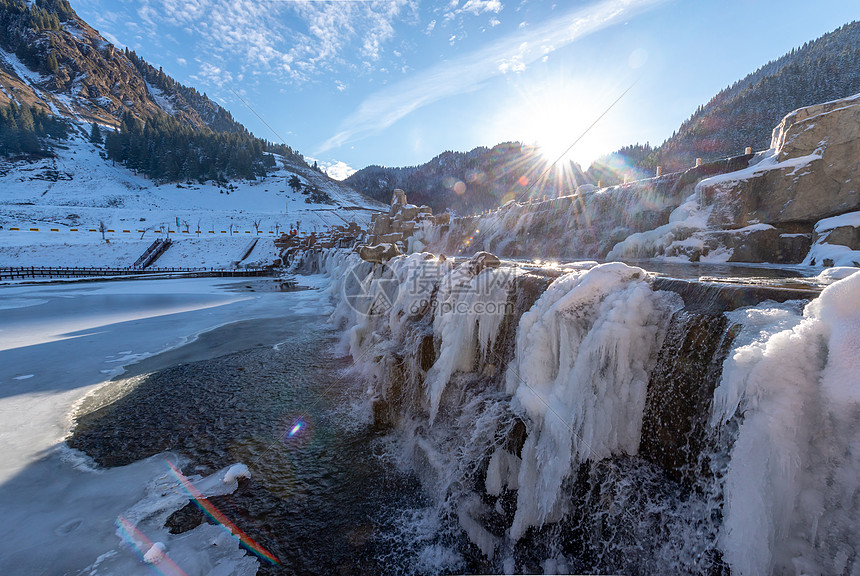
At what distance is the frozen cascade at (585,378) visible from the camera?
11.6 ft

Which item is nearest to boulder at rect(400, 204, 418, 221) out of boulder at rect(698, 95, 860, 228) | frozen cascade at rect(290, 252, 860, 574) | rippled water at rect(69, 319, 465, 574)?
rippled water at rect(69, 319, 465, 574)

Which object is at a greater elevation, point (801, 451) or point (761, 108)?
point (761, 108)

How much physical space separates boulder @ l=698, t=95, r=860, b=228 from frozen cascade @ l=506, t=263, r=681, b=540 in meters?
8.55

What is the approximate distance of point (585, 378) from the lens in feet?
12.3

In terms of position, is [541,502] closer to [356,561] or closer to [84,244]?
[356,561]

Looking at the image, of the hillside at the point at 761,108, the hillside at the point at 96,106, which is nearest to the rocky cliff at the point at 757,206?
the hillside at the point at 761,108

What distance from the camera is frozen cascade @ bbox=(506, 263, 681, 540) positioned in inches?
139

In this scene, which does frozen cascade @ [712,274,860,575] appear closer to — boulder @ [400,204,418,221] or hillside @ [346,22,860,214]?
hillside @ [346,22,860,214]

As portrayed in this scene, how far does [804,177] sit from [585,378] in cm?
1021

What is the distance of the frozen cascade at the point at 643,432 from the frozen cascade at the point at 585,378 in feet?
0.05

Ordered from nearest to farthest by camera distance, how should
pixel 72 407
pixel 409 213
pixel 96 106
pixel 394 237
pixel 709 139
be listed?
pixel 72 407 < pixel 394 237 < pixel 409 213 < pixel 709 139 < pixel 96 106

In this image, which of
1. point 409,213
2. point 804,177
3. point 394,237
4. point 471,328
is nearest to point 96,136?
point 409,213

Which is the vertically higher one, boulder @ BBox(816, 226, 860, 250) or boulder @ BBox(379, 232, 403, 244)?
boulder @ BBox(379, 232, 403, 244)

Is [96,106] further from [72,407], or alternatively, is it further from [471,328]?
[471,328]
